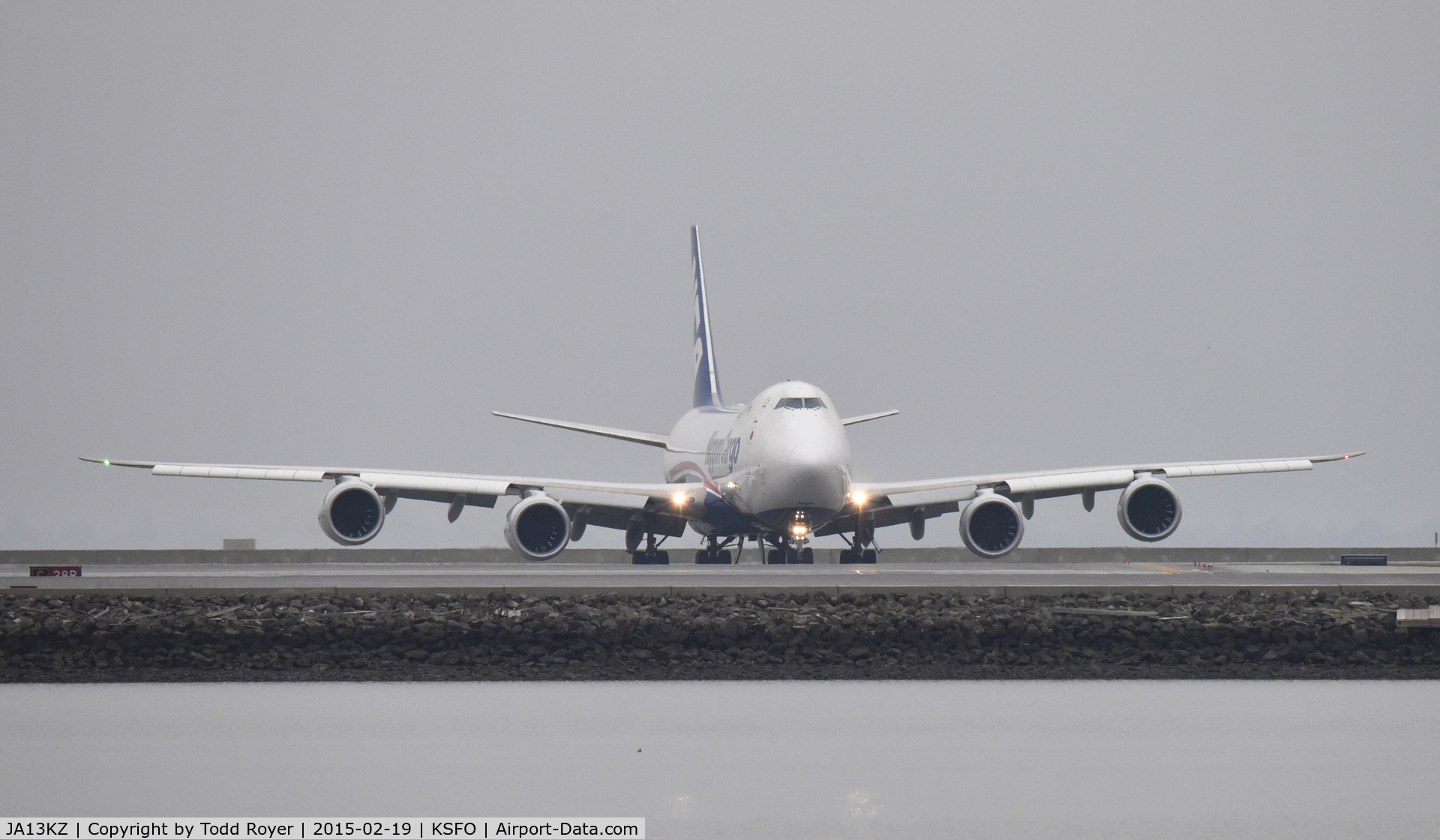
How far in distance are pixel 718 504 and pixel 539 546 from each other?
4.73 meters

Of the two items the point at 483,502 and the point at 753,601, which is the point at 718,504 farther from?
the point at 753,601

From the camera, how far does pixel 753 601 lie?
63.6ft

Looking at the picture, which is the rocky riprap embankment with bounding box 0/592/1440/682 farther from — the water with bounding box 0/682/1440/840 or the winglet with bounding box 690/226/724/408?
the winglet with bounding box 690/226/724/408

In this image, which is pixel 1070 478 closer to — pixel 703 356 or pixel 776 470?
pixel 776 470

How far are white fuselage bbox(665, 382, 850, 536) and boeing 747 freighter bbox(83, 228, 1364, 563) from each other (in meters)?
0.04

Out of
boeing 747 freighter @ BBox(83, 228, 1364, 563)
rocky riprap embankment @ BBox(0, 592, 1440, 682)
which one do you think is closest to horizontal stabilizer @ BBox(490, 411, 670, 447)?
boeing 747 freighter @ BBox(83, 228, 1364, 563)

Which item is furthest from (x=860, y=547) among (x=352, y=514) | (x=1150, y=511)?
(x=352, y=514)

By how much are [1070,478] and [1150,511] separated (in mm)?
1757

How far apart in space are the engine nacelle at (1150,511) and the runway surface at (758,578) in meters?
0.75

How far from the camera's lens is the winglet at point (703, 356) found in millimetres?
50375

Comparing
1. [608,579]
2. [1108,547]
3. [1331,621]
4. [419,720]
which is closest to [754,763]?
[419,720]

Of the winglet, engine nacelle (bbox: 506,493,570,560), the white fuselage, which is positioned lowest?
engine nacelle (bbox: 506,493,570,560)

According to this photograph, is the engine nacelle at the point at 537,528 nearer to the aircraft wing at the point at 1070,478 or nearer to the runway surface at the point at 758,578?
the runway surface at the point at 758,578

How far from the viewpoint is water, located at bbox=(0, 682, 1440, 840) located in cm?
990
